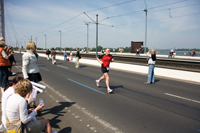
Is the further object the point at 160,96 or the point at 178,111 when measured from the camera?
the point at 160,96

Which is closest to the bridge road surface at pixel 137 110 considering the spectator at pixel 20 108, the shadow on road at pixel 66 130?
the shadow on road at pixel 66 130

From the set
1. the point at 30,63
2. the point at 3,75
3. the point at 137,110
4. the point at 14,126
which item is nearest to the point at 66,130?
the point at 14,126

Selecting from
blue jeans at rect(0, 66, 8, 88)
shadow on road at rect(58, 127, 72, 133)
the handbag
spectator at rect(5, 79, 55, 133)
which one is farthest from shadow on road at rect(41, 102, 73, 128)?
blue jeans at rect(0, 66, 8, 88)

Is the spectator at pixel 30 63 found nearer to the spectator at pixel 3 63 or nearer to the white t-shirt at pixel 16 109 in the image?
the spectator at pixel 3 63

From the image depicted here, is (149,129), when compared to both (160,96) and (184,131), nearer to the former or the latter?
(184,131)

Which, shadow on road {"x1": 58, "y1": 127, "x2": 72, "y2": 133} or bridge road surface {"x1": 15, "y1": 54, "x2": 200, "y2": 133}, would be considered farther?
bridge road surface {"x1": 15, "y1": 54, "x2": 200, "y2": 133}

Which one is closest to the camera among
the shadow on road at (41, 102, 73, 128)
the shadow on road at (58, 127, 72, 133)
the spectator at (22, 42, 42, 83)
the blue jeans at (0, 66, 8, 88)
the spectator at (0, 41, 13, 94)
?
the shadow on road at (58, 127, 72, 133)

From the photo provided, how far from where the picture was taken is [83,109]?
16.0 ft

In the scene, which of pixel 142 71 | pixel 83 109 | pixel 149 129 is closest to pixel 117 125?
pixel 149 129

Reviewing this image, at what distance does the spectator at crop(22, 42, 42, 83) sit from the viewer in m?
4.20

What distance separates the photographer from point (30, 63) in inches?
171

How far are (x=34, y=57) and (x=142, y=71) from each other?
36.2 ft

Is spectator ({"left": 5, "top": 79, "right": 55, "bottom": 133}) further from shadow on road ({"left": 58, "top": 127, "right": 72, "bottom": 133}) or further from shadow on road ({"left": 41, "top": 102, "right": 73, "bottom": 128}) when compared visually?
A: shadow on road ({"left": 41, "top": 102, "right": 73, "bottom": 128})

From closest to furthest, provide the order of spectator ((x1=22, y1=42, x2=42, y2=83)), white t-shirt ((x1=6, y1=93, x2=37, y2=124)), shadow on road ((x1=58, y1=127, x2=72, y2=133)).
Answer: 1. white t-shirt ((x1=6, y1=93, x2=37, y2=124))
2. shadow on road ((x1=58, y1=127, x2=72, y2=133))
3. spectator ((x1=22, y1=42, x2=42, y2=83))
